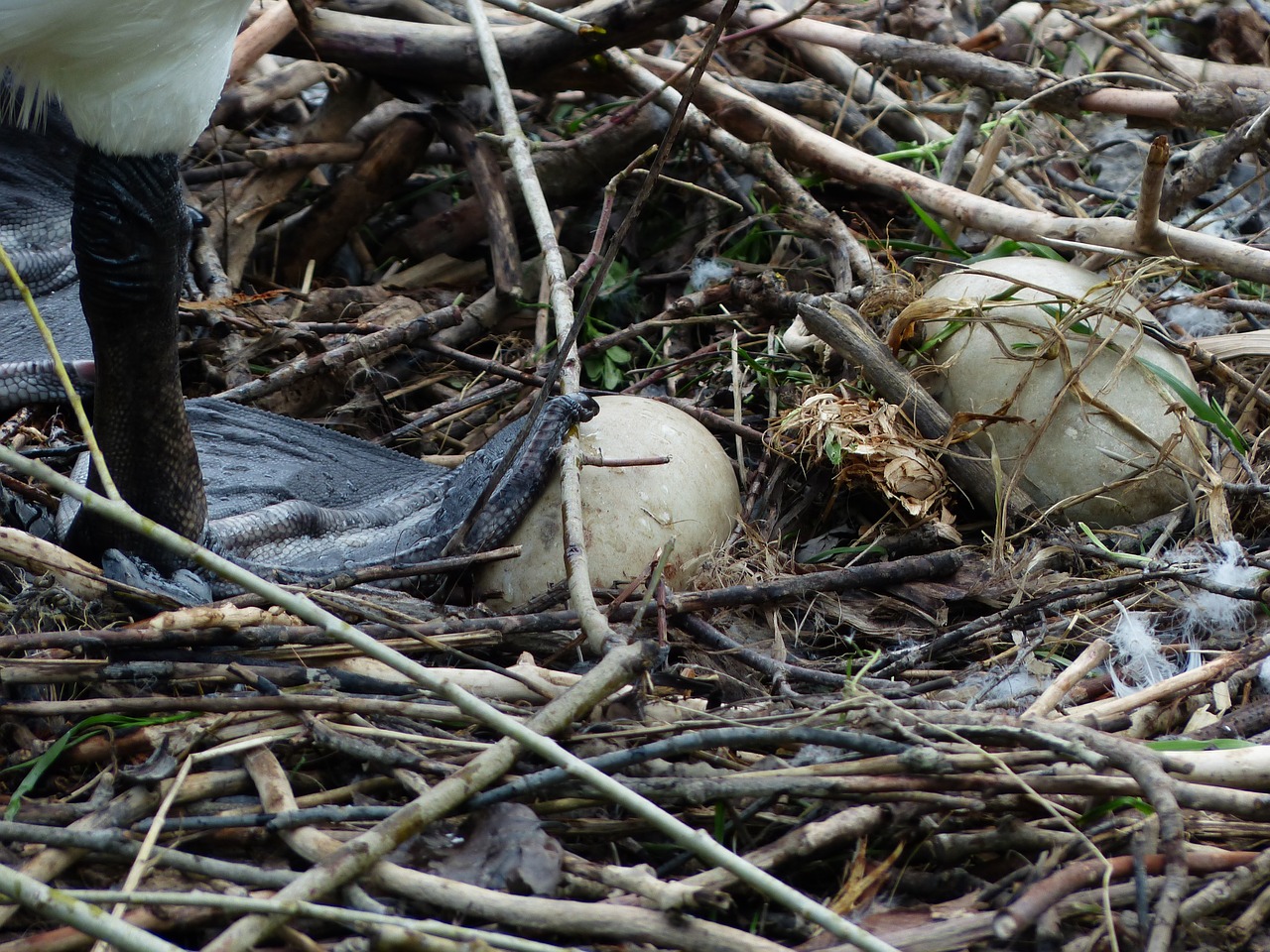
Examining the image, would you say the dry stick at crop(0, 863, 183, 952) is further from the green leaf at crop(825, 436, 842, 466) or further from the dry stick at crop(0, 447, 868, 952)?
the green leaf at crop(825, 436, 842, 466)

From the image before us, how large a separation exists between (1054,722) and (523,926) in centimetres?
76

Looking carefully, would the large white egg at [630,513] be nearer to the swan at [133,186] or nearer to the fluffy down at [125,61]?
the swan at [133,186]

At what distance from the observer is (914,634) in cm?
242

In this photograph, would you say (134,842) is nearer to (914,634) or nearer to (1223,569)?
(914,634)

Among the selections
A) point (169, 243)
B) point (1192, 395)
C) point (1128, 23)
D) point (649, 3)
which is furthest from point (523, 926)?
point (1128, 23)

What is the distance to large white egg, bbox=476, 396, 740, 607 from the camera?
100 inches

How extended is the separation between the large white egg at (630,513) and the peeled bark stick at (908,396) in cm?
39

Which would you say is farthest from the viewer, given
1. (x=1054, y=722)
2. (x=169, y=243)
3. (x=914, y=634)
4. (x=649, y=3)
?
(x=649, y=3)

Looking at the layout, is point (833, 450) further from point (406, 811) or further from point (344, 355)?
point (406, 811)

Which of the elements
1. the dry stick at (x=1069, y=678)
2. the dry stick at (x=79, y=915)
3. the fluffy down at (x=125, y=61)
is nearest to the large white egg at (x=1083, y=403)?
Result: the dry stick at (x=1069, y=678)

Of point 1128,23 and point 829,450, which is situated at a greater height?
point 1128,23

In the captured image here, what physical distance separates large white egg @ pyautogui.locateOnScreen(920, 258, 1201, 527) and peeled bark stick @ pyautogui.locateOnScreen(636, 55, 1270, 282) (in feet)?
0.51

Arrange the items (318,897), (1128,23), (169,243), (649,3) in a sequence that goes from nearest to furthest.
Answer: (318,897) < (169,243) < (649,3) < (1128,23)

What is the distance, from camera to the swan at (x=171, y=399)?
6.28ft
